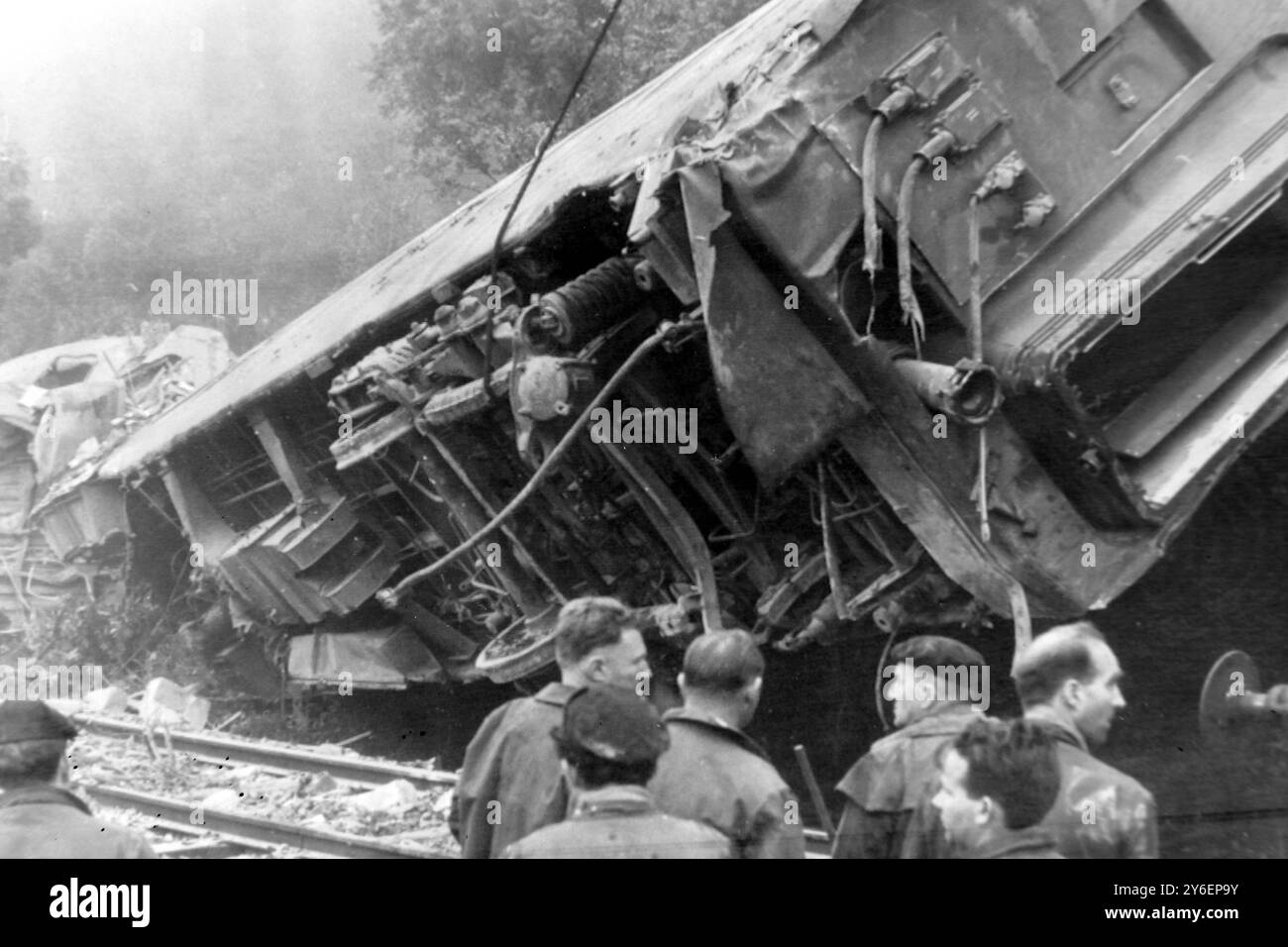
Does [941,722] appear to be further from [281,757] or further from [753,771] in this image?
[281,757]

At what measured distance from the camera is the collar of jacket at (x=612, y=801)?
2.55 metres

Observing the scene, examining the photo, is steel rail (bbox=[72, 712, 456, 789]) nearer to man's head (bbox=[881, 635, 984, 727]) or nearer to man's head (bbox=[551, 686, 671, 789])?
man's head (bbox=[881, 635, 984, 727])

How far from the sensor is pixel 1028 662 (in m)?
2.97

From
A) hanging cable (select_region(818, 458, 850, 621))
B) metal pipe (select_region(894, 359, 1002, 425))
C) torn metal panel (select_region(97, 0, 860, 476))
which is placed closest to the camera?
metal pipe (select_region(894, 359, 1002, 425))

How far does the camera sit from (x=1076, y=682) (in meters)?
2.92

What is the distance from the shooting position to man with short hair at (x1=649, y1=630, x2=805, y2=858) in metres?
2.98

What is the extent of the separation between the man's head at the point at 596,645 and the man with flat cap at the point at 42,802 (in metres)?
0.92

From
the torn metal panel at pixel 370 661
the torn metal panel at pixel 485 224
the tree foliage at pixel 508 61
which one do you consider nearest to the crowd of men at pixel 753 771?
the torn metal panel at pixel 485 224

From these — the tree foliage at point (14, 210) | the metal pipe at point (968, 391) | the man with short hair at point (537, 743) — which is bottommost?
the man with short hair at point (537, 743)

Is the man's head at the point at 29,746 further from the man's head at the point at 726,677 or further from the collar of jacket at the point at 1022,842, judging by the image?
the collar of jacket at the point at 1022,842

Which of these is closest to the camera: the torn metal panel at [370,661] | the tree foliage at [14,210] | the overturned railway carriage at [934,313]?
the overturned railway carriage at [934,313]

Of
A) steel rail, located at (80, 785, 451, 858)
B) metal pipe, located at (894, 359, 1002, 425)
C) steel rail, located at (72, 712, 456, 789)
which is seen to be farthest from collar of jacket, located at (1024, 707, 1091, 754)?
steel rail, located at (72, 712, 456, 789)

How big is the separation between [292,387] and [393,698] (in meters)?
2.05

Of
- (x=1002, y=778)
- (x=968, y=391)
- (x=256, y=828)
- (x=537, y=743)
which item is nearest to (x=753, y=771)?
(x=537, y=743)
